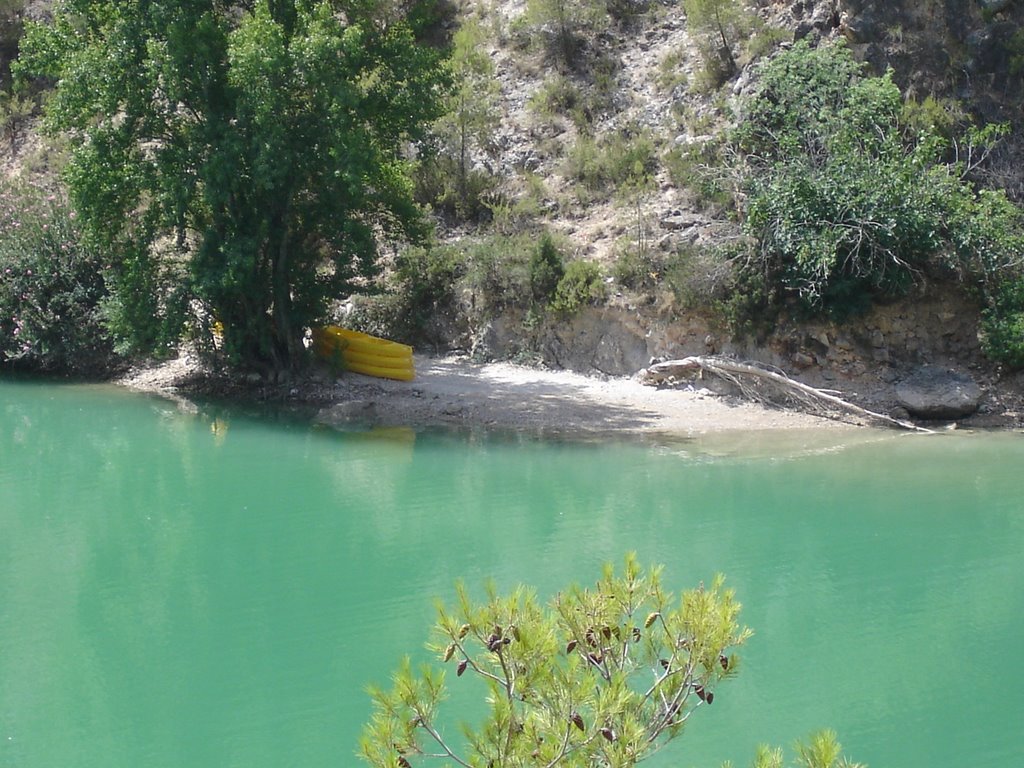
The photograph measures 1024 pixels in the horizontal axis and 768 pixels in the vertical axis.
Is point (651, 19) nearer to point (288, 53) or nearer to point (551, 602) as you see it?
point (288, 53)

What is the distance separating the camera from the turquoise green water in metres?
8.32

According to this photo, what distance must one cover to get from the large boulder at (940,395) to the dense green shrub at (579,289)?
18.3 ft

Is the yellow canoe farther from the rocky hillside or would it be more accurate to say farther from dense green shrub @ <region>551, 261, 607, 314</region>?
dense green shrub @ <region>551, 261, 607, 314</region>

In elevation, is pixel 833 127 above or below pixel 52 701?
above

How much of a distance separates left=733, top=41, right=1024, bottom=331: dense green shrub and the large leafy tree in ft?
20.3

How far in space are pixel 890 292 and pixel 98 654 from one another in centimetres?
1451

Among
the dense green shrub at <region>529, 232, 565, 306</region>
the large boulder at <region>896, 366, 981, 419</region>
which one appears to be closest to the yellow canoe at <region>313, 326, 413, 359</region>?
the dense green shrub at <region>529, 232, 565, 306</region>

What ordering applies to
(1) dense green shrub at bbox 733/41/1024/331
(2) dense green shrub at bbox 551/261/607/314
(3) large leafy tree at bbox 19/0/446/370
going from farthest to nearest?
1. (2) dense green shrub at bbox 551/261/607/314
2. (1) dense green shrub at bbox 733/41/1024/331
3. (3) large leafy tree at bbox 19/0/446/370

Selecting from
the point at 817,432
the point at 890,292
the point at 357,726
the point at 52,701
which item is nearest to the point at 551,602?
the point at 357,726

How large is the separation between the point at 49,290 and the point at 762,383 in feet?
45.1

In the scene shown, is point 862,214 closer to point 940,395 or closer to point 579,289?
point 940,395

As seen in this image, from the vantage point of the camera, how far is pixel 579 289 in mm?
21234

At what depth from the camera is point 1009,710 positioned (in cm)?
860

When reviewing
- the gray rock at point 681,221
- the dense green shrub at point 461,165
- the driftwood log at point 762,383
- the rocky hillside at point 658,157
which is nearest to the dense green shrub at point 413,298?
the rocky hillside at point 658,157
